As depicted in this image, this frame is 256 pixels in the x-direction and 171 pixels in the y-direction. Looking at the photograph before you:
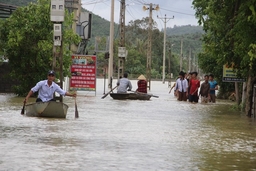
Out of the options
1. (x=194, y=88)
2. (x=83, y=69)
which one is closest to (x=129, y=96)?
(x=194, y=88)

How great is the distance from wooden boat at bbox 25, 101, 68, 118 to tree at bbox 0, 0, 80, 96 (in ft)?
40.3

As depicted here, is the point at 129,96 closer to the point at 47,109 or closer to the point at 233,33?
the point at 233,33

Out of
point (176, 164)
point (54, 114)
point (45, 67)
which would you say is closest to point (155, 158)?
point (176, 164)

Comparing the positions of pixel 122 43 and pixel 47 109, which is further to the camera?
pixel 122 43

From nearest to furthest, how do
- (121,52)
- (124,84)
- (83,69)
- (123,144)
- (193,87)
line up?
1. (123,144)
2. (193,87)
3. (124,84)
4. (83,69)
5. (121,52)

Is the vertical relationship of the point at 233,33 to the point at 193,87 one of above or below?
above

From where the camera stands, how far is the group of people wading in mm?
33438

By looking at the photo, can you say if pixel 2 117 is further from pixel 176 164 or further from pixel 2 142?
pixel 176 164

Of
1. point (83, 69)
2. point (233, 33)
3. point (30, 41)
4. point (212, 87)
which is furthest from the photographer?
point (83, 69)

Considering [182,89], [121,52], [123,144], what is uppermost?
[121,52]

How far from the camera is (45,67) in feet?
105

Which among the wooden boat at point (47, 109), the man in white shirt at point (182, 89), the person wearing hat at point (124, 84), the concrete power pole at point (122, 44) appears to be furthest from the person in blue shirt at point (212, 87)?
the wooden boat at point (47, 109)

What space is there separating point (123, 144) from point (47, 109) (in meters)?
6.36

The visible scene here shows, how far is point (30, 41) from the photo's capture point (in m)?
31.9
